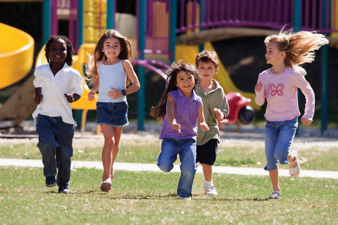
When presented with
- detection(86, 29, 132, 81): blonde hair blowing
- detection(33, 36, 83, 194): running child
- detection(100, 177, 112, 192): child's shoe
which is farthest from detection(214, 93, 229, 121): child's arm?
detection(33, 36, 83, 194): running child

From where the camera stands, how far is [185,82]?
483 centimetres

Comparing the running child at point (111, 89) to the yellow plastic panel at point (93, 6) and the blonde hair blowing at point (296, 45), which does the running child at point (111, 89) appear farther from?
the yellow plastic panel at point (93, 6)

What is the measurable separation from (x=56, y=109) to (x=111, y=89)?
1.86 feet

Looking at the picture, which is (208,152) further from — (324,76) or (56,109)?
(324,76)

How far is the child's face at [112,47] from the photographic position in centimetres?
516

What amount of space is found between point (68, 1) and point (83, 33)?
121 centimetres

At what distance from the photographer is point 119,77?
5121 millimetres

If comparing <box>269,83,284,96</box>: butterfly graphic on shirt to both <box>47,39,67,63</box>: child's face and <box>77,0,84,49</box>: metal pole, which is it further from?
<box>77,0,84,49</box>: metal pole

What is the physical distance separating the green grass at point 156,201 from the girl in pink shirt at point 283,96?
15.9 inches

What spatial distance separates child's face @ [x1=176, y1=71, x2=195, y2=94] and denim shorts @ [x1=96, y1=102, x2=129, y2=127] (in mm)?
637

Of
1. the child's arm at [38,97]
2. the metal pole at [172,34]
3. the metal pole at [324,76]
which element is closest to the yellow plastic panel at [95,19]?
the metal pole at [172,34]

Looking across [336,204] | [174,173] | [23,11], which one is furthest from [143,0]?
[23,11]

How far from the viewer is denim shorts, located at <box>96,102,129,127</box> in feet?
16.5

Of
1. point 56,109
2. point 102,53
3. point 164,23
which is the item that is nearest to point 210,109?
point 102,53
